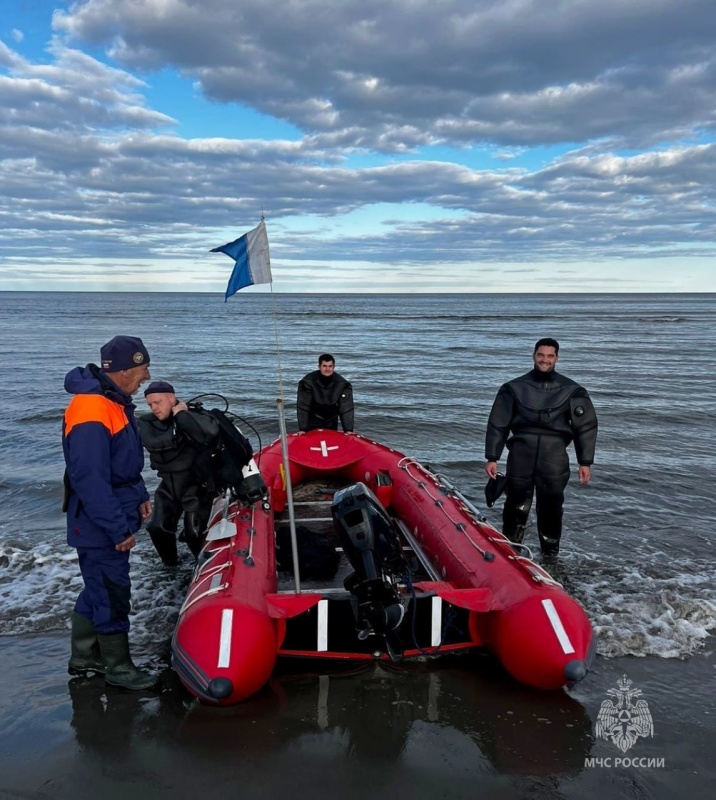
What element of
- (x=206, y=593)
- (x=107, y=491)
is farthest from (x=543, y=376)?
(x=107, y=491)

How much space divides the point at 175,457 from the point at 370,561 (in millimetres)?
2032

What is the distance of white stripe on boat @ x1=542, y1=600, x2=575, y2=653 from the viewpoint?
330 cm

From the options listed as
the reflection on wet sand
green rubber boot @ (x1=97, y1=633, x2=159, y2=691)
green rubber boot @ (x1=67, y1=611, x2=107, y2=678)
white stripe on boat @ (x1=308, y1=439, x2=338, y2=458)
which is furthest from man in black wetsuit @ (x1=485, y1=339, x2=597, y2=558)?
green rubber boot @ (x1=67, y1=611, x2=107, y2=678)

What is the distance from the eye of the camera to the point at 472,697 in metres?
3.51

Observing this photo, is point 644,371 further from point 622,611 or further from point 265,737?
point 265,737

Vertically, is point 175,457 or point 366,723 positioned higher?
point 175,457

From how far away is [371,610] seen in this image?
3.35 meters

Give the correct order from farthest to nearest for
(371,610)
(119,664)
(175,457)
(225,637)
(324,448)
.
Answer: (324,448) < (175,457) < (119,664) < (371,610) < (225,637)

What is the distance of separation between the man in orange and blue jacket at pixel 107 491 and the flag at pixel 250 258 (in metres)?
1.85

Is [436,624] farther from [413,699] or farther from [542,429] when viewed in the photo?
[542,429]

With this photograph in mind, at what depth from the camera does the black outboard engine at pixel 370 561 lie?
11.0 ft

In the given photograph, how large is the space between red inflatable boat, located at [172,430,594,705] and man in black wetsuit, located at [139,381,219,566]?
40 centimetres

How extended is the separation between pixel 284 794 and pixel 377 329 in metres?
38.0

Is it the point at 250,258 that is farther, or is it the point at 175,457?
the point at 250,258
